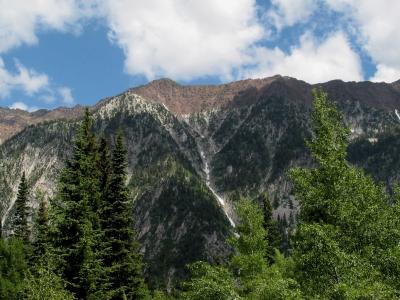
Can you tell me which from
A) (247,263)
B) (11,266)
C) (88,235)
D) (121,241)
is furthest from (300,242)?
(11,266)

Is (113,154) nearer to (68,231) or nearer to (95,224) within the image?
(95,224)

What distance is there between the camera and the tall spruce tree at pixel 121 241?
127 ft

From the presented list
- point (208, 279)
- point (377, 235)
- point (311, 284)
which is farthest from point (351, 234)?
point (208, 279)

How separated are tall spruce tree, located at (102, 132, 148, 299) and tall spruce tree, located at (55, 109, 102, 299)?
508 cm

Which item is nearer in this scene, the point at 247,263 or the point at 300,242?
the point at 300,242

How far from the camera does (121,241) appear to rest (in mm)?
38906

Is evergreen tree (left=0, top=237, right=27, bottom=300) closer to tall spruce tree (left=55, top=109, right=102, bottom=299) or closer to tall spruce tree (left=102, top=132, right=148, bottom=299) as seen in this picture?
tall spruce tree (left=102, top=132, right=148, bottom=299)

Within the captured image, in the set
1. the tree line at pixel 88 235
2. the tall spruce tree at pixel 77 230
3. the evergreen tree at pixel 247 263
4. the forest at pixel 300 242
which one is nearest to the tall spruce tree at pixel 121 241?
the tree line at pixel 88 235

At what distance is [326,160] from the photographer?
25750 millimetres

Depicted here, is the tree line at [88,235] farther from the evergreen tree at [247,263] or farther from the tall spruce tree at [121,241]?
the evergreen tree at [247,263]

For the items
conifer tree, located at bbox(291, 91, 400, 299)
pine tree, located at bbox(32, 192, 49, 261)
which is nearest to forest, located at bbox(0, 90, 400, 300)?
conifer tree, located at bbox(291, 91, 400, 299)

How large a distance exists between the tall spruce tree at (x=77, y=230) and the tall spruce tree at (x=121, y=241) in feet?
16.7

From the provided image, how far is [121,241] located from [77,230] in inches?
314

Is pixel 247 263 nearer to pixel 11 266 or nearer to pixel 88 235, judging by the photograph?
pixel 88 235
